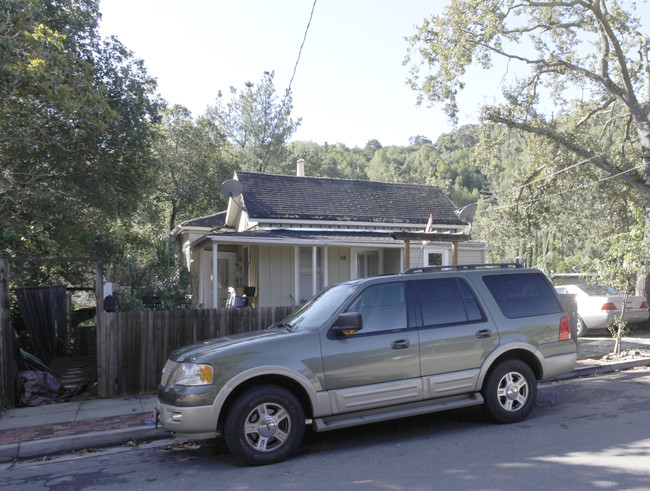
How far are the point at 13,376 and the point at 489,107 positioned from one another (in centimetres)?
1561

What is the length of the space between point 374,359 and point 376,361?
31 mm

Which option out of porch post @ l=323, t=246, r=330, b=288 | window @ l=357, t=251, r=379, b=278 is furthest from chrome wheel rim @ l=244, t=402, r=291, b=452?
window @ l=357, t=251, r=379, b=278

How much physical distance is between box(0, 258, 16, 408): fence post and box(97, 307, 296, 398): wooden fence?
1207 millimetres

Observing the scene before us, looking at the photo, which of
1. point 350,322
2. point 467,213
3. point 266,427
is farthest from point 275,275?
point 266,427

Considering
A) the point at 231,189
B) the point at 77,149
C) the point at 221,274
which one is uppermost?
the point at 77,149

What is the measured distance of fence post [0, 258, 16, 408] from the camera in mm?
Answer: 7840

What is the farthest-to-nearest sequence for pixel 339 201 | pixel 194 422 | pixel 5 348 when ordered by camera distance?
pixel 339 201 → pixel 5 348 → pixel 194 422

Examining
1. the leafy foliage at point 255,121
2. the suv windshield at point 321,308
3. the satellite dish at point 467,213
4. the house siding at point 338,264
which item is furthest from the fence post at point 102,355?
the leafy foliage at point 255,121

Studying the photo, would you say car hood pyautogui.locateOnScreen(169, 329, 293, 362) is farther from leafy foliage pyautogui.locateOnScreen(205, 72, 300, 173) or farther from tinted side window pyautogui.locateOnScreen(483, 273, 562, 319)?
leafy foliage pyautogui.locateOnScreen(205, 72, 300, 173)

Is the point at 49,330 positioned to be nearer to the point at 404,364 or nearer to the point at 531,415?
the point at 404,364

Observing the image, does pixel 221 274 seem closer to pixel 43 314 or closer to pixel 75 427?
pixel 43 314

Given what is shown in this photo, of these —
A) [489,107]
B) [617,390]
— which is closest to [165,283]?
[617,390]

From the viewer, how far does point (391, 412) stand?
5.78 metres

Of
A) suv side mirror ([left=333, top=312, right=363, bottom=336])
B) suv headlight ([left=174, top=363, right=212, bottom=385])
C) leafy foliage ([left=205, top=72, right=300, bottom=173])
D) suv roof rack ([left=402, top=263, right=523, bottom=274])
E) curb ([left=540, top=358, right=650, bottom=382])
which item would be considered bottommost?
curb ([left=540, top=358, right=650, bottom=382])
